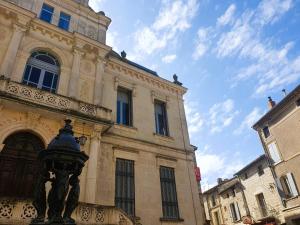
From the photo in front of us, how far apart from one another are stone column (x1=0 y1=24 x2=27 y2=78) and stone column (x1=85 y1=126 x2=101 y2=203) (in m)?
4.53

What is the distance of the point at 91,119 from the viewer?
11219 mm

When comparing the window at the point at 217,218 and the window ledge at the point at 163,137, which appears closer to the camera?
the window ledge at the point at 163,137

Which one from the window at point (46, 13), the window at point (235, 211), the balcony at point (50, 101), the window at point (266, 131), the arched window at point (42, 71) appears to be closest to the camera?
the balcony at point (50, 101)

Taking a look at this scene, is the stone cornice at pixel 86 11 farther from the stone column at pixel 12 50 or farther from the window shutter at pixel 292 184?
the window shutter at pixel 292 184

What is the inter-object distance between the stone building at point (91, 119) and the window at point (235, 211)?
1841 cm

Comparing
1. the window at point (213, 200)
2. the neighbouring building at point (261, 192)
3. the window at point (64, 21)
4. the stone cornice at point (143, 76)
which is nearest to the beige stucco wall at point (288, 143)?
the neighbouring building at point (261, 192)

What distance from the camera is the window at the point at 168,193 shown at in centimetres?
1279

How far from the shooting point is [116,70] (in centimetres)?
1561

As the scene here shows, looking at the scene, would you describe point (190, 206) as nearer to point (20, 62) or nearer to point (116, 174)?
point (116, 174)

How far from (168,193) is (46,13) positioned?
1236 centimetres

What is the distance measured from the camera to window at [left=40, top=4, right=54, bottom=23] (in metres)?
14.4

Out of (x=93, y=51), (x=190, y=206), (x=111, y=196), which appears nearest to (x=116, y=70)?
(x=93, y=51)

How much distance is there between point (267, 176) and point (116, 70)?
18126 mm

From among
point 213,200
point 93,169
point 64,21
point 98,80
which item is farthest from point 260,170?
point 64,21
